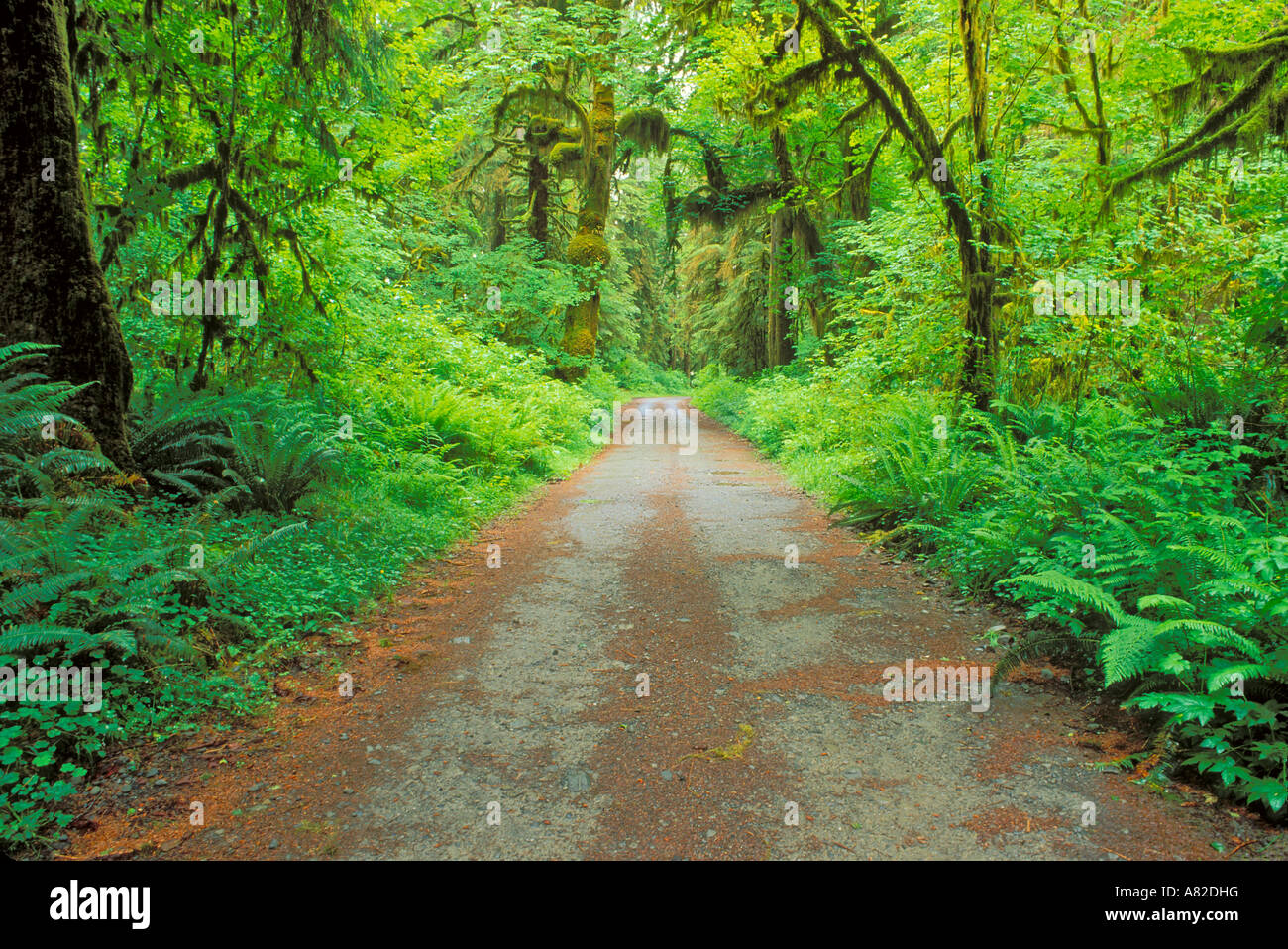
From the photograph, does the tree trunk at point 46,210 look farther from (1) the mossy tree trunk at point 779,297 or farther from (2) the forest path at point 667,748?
(1) the mossy tree trunk at point 779,297

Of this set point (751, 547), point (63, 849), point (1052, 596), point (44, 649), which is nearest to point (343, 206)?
point (751, 547)

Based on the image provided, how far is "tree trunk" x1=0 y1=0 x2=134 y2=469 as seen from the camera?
4.85 metres

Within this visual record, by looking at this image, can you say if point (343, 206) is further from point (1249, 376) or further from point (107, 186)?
point (1249, 376)

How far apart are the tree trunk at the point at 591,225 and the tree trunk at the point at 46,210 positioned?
14747 mm

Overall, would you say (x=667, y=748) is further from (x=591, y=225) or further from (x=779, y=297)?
(x=779, y=297)

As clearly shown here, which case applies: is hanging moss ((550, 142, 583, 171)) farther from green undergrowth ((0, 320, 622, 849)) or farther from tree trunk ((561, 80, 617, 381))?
green undergrowth ((0, 320, 622, 849))

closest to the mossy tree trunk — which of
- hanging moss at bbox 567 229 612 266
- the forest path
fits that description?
hanging moss at bbox 567 229 612 266

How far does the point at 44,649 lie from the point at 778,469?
11788mm

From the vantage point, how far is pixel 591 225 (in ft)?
64.5

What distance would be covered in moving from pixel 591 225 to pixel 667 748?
18264 millimetres

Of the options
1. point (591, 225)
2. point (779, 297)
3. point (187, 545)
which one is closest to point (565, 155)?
point (591, 225)

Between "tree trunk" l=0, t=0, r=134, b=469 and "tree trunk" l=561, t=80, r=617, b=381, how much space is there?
14.7m

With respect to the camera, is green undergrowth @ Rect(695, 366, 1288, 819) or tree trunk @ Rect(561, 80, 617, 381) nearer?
green undergrowth @ Rect(695, 366, 1288, 819)

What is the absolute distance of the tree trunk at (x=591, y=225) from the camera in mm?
18688
